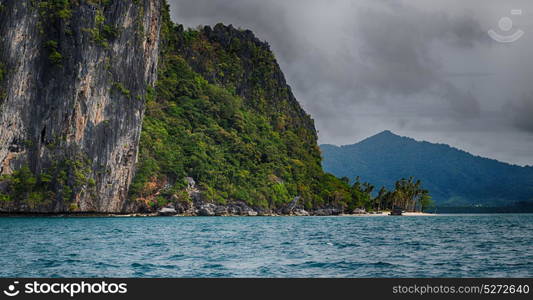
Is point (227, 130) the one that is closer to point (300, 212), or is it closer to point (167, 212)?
point (300, 212)

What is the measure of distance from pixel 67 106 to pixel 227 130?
55140mm

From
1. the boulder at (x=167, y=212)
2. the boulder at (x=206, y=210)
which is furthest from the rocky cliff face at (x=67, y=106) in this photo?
the boulder at (x=206, y=210)

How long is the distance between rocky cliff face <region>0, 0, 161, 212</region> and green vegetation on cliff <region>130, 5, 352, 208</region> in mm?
9946

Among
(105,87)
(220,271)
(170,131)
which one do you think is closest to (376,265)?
(220,271)

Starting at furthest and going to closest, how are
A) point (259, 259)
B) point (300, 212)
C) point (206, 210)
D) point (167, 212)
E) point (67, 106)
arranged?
point (300, 212), point (206, 210), point (167, 212), point (67, 106), point (259, 259)

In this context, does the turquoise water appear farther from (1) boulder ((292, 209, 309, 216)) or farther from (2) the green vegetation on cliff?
(1) boulder ((292, 209, 309, 216))

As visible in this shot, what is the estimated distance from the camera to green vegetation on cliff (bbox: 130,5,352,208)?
12231 cm

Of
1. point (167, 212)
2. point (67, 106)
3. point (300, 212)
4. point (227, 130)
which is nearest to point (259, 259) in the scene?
point (67, 106)

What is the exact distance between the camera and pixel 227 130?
14700 centimetres

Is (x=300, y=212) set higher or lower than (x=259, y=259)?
higher

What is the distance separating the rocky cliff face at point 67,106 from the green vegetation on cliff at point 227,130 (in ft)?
32.6

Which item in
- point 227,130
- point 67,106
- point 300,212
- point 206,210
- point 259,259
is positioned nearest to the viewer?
point 259,259

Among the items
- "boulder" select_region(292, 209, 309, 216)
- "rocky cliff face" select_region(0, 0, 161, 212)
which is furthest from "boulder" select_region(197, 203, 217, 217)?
"boulder" select_region(292, 209, 309, 216)

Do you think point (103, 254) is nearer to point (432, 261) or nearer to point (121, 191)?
point (432, 261)
